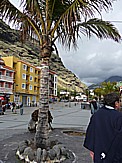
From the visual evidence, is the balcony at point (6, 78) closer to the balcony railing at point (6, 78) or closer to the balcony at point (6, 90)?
the balcony railing at point (6, 78)

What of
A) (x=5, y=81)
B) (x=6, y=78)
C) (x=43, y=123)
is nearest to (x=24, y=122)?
(x=43, y=123)

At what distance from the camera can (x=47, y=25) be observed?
20.1 ft

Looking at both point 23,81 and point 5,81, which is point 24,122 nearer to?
point 5,81

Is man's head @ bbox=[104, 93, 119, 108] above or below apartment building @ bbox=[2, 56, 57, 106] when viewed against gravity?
below

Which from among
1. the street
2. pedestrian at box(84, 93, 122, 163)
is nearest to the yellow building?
the street

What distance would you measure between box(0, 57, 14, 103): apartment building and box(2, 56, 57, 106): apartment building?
10.3ft

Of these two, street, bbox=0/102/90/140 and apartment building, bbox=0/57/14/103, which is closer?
street, bbox=0/102/90/140

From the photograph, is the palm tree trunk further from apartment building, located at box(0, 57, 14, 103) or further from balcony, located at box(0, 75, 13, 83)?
balcony, located at box(0, 75, 13, 83)

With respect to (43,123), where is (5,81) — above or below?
above

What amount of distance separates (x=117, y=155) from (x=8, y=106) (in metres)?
38.2

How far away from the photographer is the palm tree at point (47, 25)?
209 inches

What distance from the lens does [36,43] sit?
7117 millimetres

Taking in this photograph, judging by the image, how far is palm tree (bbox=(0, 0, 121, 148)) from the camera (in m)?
5.32

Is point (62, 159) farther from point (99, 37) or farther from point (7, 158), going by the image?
point (99, 37)
